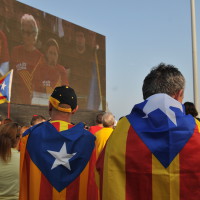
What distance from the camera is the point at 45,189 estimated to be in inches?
104

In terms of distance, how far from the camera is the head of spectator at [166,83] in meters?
1.82

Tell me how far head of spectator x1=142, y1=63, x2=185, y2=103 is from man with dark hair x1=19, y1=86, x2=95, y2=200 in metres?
1.01

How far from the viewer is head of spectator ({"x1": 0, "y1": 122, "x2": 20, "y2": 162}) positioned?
3.45 m

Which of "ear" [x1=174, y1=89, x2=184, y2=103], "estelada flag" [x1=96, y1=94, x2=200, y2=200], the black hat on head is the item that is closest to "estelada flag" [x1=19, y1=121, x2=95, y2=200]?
the black hat on head

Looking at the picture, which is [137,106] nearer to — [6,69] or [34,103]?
[6,69]

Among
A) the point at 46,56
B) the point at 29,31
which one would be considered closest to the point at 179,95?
the point at 29,31

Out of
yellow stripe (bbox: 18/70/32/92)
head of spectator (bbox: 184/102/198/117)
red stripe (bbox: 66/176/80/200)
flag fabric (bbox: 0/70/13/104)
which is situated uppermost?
yellow stripe (bbox: 18/70/32/92)

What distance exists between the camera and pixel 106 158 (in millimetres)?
1768

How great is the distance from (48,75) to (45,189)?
95.8 feet

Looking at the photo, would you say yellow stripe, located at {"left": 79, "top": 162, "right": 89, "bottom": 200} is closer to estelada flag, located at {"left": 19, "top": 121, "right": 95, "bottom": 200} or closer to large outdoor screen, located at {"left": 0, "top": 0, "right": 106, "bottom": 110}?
estelada flag, located at {"left": 19, "top": 121, "right": 95, "bottom": 200}

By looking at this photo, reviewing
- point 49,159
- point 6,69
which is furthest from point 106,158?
point 6,69

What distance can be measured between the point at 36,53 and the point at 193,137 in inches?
1173

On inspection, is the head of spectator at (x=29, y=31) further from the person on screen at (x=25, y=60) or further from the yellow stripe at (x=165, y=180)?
the yellow stripe at (x=165, y=180)

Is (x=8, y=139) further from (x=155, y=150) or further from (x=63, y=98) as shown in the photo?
(x=155, y=150)
